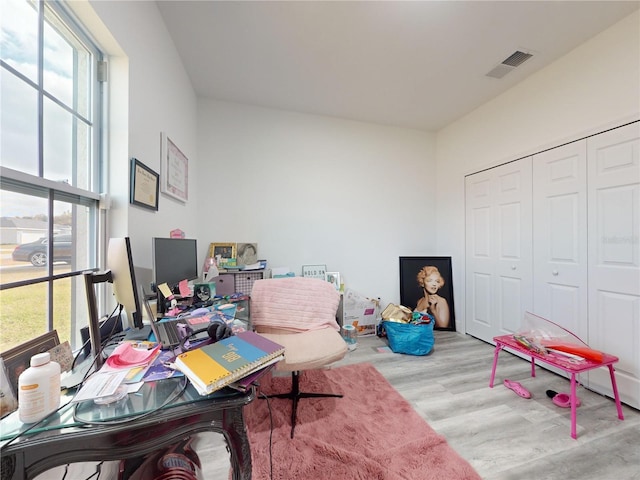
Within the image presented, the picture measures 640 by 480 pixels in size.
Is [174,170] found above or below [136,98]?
below

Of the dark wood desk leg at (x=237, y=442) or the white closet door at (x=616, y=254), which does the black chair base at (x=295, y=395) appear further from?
the white closet door at (x=616, y=254)

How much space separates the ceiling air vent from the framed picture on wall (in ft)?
6.79

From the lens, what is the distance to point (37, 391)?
0.58 meters

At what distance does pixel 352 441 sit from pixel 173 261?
1.55 meters

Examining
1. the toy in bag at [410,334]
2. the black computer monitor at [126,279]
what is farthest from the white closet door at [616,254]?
the black computer monitor at [126,279]

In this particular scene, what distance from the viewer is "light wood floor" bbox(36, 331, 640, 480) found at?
48.9 inches

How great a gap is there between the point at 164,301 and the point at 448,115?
11.9 feet

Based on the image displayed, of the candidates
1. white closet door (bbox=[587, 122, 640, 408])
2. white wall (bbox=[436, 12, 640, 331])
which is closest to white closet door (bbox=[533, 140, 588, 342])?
white closet door (bbox=[587, 122, 640, 408])

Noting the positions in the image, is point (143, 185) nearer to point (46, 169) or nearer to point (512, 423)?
point (46, 169)

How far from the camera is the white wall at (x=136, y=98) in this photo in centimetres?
116

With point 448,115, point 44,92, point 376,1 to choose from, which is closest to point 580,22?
point 448,115

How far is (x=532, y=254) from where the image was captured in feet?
7.64

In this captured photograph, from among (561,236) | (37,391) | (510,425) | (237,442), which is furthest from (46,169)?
(561,236)

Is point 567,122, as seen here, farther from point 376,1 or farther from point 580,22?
point 376,1
